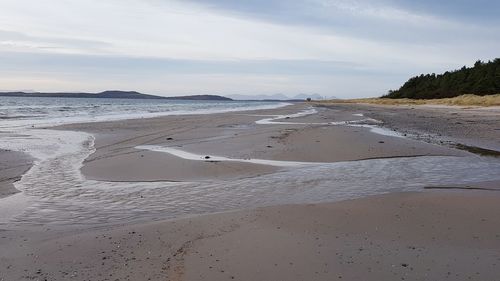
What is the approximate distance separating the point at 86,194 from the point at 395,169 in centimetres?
653

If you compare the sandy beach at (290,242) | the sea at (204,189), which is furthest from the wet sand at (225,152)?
the sandy beach at (290,242)

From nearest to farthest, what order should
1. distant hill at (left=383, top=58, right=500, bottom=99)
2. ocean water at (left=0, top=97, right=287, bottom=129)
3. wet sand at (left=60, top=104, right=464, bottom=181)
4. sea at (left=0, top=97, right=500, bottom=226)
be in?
sea at (left=0, top=97, right=500, bottom=226) < wet sand at (left=60, top=104, right=464, bottom=181) < ocean water at (left=0, top=97, right=287, bottom=129) < distant hill at (left=383, top=58, right=500, bottom=99)

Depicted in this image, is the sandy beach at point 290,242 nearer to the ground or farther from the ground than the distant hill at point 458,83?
nearer to the ground

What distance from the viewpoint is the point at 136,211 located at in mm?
6750

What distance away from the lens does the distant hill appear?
177ft

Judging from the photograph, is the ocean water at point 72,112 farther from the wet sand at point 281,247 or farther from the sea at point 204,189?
the wet sand at point 281,247

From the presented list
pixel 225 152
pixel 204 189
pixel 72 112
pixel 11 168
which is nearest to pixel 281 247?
pixel 204 189

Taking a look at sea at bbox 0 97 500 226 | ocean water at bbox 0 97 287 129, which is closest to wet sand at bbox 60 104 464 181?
sea at bbox 0 97 500 226

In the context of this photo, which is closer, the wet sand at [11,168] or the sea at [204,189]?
the sea at [204,189]

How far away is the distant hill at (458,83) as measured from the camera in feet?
177

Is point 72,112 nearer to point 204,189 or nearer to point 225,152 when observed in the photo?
point 225,152

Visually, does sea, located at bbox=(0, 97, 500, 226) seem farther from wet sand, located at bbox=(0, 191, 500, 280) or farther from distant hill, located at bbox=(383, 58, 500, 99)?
distant hill, located at bbox=(383, 58, 500, 99)

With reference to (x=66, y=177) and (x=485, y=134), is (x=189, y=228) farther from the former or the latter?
(x=485, y=134)

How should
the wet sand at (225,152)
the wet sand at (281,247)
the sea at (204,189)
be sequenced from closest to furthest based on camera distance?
the wet sand at (281,247), the sea at (204,189), the wet sand at (225,152)
